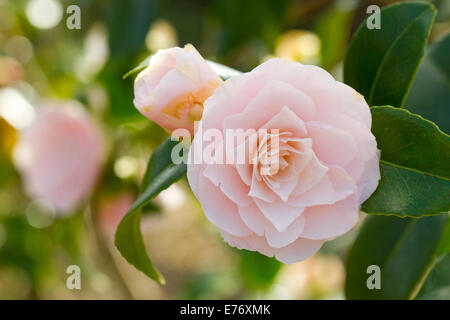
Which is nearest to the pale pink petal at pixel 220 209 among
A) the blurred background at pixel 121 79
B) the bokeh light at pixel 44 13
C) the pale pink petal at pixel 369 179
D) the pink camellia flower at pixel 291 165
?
the pink camellia flower at pixel 291 165

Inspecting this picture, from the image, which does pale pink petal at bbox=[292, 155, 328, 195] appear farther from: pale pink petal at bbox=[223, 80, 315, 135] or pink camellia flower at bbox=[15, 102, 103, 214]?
pink camellia flower at bbox=[15, 102, 103, 214]

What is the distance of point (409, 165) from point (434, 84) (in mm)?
266

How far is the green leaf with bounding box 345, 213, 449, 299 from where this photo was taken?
0.70 metres

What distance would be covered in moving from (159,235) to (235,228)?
2.76 meters

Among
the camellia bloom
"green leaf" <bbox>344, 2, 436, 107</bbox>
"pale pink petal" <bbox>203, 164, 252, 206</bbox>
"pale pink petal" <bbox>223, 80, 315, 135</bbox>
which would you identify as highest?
"green leaf" <bbox>344, 2, 436, 107</bbox>

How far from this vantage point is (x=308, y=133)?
1.54ft

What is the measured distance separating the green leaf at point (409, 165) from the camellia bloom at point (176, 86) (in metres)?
0.17

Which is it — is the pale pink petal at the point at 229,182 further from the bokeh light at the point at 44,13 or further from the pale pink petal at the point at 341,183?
the bokeh light at the point at 44,13

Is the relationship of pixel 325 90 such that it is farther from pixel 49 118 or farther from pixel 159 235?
pixel 159 235

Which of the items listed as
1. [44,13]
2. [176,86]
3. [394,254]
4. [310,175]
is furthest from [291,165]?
[44,13]

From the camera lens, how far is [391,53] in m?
0.60

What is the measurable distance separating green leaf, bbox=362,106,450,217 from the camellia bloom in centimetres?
17

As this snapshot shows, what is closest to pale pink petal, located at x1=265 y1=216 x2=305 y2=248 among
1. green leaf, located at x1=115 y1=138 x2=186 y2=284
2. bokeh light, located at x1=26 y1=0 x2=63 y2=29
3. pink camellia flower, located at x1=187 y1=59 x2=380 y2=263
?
pink camellia flower, located at x1=187 y1=59 x2=380 y2=263
